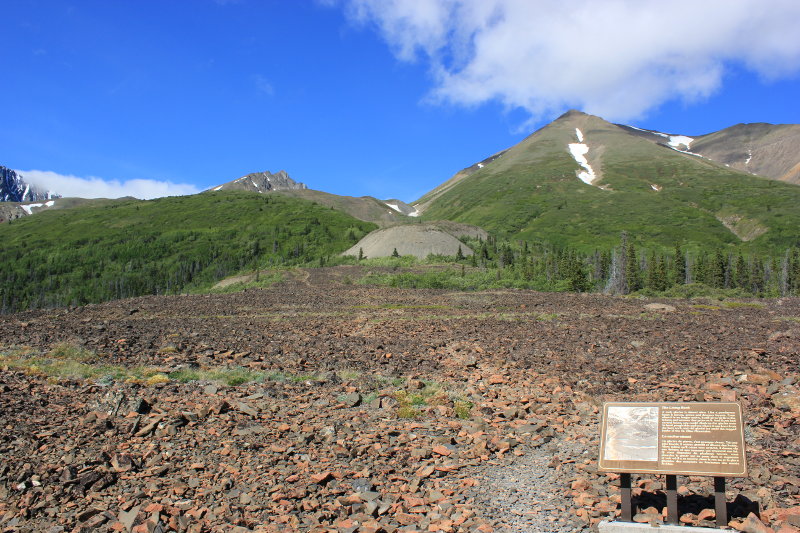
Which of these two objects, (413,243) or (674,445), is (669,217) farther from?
(674,445)

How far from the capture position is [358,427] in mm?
10469

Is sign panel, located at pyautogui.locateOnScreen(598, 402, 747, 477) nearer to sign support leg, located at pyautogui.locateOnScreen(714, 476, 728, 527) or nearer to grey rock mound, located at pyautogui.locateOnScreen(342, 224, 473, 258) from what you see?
sign support leg, located at pyautogui.locateOnScreen(714, 476, 728, 527)

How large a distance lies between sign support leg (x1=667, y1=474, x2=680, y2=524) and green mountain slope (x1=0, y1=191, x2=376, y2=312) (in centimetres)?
11629

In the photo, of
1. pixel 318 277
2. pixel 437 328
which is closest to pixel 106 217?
pixel 318 277

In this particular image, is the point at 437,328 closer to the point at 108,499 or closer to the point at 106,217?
the point at 108,499

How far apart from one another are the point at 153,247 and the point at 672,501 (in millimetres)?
164003

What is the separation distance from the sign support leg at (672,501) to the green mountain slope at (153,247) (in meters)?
116

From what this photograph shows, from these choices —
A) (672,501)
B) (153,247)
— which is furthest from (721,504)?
(153,247)

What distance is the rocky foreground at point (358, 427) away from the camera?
7.13m

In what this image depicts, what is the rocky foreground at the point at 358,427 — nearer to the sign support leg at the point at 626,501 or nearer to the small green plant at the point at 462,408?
the small green plant at the point at 462,408

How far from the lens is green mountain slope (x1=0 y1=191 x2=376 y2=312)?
5059 inches

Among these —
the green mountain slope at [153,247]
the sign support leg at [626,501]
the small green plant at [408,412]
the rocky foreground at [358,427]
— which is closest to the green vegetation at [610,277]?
the rocky foreground at [358,427]

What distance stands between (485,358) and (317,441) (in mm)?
8540

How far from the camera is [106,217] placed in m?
191
